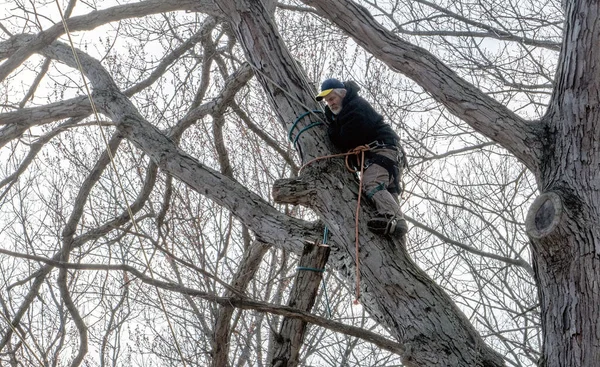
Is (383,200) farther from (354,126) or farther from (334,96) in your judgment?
(334,96)

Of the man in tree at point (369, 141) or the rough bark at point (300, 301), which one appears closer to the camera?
the rough bark at point (300, 301)

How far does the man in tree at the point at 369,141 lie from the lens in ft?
11.3

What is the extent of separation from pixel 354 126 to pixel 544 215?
124 centimetres

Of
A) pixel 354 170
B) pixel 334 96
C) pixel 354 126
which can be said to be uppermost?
pixel 334 96

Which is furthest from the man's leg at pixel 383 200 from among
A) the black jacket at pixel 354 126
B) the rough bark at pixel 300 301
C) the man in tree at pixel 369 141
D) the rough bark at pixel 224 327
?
the rough bark at pixel 224 327

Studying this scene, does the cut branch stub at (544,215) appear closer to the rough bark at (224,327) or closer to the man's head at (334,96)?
the man's head at (334,96)

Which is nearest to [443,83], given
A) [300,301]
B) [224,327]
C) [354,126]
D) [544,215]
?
[354,126]

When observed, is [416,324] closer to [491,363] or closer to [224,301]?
[491,363]

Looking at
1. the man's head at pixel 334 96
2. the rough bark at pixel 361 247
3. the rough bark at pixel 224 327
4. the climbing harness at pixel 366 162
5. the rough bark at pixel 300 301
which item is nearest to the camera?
the rough bark at pixel 361 247

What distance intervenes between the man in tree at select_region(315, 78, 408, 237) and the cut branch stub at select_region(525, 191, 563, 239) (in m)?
0.67

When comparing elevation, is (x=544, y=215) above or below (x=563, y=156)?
below

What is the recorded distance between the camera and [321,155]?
352 centimetres

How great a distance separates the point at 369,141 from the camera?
3814 millimetres

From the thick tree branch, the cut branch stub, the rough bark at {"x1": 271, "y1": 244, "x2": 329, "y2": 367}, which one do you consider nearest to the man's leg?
the rough bark at {"x1": 271, "y1": 244, "x2": 329, "y2": 367}
